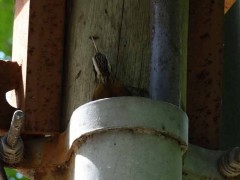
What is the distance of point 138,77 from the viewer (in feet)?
10.2

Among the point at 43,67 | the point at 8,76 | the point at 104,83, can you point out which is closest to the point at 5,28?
the point at 8,76

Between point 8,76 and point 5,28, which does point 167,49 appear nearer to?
point 8,76

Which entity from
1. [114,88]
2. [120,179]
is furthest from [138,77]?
[120,179]

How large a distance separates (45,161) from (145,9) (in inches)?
22.4

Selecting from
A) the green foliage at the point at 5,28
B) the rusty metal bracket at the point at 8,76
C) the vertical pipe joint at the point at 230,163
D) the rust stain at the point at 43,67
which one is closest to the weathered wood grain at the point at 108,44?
the rust stain at the point at 43,67

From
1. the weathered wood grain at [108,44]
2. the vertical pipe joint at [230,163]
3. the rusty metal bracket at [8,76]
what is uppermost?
the weathered wood grain at [108,44]

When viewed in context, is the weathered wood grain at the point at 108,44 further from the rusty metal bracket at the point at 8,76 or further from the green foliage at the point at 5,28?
the green foliage at the point at 5,28

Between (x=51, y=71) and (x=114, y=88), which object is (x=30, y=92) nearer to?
(x=51, y=71)

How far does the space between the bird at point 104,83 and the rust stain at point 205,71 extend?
0.39m

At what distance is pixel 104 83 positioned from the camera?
3.02 metres

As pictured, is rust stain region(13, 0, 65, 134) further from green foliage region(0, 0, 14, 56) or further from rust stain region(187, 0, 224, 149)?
green foliage region(0, 0, 14, 56)

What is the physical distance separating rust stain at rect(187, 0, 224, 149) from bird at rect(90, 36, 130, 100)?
393 mm

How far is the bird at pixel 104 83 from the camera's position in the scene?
3002 millimetres

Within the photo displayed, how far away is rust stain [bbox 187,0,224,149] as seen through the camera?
3334 millimetres
